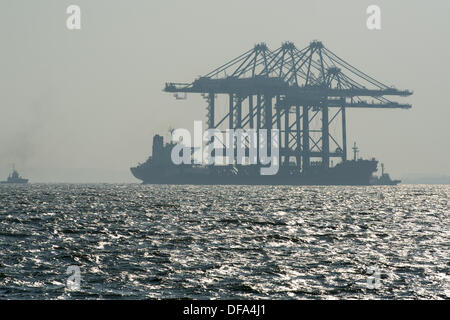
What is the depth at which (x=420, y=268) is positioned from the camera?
22953 mm

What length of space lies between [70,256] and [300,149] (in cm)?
17149

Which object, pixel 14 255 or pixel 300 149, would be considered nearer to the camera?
pixel 14 255

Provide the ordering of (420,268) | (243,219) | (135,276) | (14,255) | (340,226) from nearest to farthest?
1. (135,276)
2. (420,268)
3. (14,255)
4. (340,226)
5. (243,219)

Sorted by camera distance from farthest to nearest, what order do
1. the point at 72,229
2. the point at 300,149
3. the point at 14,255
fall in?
1. the point at 300,149
2. the point at 72,229
3. the point at 14,255

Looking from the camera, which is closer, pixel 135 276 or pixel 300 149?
pixel 135 276

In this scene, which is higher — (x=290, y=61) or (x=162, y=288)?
(x=290, y=61)

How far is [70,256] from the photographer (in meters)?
25.4

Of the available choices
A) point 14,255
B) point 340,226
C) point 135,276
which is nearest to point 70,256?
point 14,255

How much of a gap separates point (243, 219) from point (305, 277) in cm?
2480
